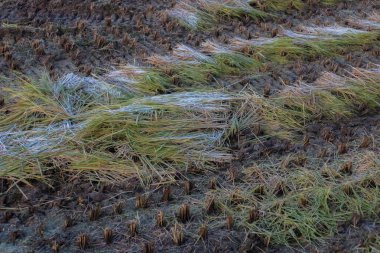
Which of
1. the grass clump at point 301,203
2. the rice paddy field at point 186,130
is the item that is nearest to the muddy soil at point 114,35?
the rice paddy field at point 186,130

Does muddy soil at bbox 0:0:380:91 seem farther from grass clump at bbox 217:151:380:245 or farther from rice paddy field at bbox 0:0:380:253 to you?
grass clump at bbox 217:151:380:245

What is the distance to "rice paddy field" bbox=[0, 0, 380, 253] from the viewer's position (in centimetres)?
291

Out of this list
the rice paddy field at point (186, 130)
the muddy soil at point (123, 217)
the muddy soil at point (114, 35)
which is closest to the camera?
the muddy soil at point (123, 217)

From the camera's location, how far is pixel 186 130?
3645mm

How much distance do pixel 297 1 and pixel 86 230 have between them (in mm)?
3727

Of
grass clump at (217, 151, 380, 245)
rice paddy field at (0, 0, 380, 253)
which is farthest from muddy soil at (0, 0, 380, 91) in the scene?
grass clump at (217, 151, 380, 245)

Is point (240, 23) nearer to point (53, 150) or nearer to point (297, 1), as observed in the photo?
point (297, 1)

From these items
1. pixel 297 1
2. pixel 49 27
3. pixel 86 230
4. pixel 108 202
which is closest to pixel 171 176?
pixel 108 202

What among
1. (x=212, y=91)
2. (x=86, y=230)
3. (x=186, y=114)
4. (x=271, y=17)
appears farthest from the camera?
(x=271, y=17)

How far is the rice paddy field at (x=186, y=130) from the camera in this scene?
9.55 ft

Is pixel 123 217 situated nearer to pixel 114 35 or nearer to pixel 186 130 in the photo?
pixel 186 130

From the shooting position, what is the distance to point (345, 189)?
10.3 ft

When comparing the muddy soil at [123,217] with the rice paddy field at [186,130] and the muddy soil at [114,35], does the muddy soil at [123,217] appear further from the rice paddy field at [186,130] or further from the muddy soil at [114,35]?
the muddy soil at [114,35]

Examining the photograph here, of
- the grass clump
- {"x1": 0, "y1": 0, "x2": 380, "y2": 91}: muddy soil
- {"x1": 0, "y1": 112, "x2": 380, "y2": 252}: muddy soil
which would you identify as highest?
{"x1": 0, "y1": 0, "x2": 380, "y2": 91}: muddy soil
